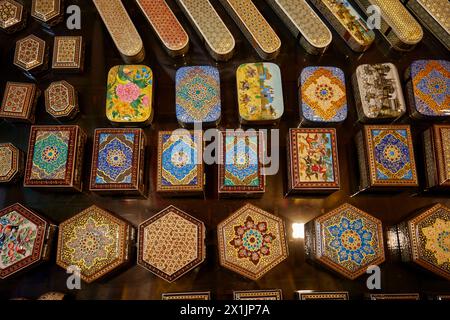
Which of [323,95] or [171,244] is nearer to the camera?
[171,244]

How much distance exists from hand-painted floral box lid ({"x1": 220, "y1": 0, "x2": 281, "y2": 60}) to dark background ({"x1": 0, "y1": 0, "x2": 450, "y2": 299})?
140mm

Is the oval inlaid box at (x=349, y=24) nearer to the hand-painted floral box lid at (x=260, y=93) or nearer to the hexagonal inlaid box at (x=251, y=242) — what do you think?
the hand-painted floral box lid at (x=260, y=93)

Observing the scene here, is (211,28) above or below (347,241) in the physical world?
above

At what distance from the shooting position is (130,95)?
11.6 feet

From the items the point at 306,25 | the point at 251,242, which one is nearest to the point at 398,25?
the point at 306,25

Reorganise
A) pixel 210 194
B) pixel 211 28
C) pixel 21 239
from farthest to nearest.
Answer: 1. pixel 211 28
2. pixel 210 194
3. pixel 21 239

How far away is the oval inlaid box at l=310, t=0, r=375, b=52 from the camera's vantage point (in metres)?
3.85

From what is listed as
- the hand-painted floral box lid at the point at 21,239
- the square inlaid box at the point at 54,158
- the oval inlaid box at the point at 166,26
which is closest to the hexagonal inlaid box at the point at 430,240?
the oval inlaid box at the point at 166,26

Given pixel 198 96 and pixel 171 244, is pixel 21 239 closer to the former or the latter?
pixel 171 244

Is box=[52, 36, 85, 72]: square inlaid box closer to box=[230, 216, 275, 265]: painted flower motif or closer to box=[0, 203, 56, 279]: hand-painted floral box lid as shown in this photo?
box=[0, 203, 56, 279]: hand-painted floral box lid

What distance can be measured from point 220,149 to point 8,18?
8.81 feet

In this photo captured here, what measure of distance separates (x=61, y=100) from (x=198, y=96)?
1287 mm

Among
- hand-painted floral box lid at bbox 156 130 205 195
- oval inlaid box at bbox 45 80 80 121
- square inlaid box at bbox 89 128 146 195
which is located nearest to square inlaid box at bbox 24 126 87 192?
square inlaid box at bbox 89 128 146 195

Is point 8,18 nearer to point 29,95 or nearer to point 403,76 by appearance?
point 29,95
